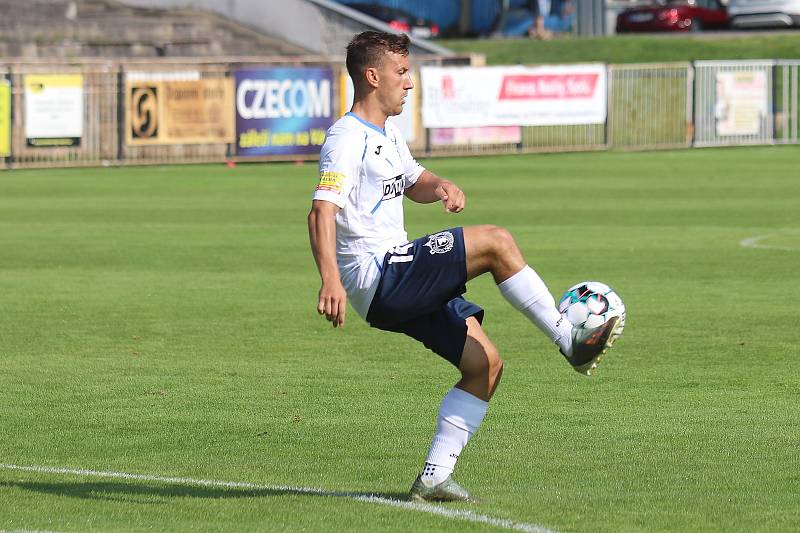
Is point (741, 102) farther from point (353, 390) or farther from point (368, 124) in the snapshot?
point (368, 124)

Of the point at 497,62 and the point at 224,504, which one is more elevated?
the point at 497,62

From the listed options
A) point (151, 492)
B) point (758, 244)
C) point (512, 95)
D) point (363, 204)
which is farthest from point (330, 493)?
point (512, 95)

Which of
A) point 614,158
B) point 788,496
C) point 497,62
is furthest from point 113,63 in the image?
point 788,496

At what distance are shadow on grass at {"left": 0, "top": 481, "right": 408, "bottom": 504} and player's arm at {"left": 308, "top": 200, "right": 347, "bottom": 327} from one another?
1.01 m

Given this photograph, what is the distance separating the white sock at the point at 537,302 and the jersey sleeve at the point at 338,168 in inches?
29.9

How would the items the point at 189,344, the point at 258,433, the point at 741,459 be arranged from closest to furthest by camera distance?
the point at 741,459
the point at 258,433
the point at 189,344

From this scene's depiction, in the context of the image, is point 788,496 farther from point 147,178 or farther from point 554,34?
point 554,34

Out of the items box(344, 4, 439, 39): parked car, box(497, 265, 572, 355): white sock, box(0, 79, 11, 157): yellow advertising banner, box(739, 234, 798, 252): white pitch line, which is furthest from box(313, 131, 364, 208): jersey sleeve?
box(344, 4, 439, 39): parked car

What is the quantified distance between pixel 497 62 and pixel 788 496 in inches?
1691

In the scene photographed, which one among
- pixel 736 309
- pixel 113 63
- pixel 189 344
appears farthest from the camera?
pixel 113 63

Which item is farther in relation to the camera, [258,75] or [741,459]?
[258,75]

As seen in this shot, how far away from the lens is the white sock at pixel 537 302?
661 cm

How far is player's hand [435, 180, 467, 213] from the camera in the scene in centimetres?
688

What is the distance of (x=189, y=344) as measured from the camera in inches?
472
